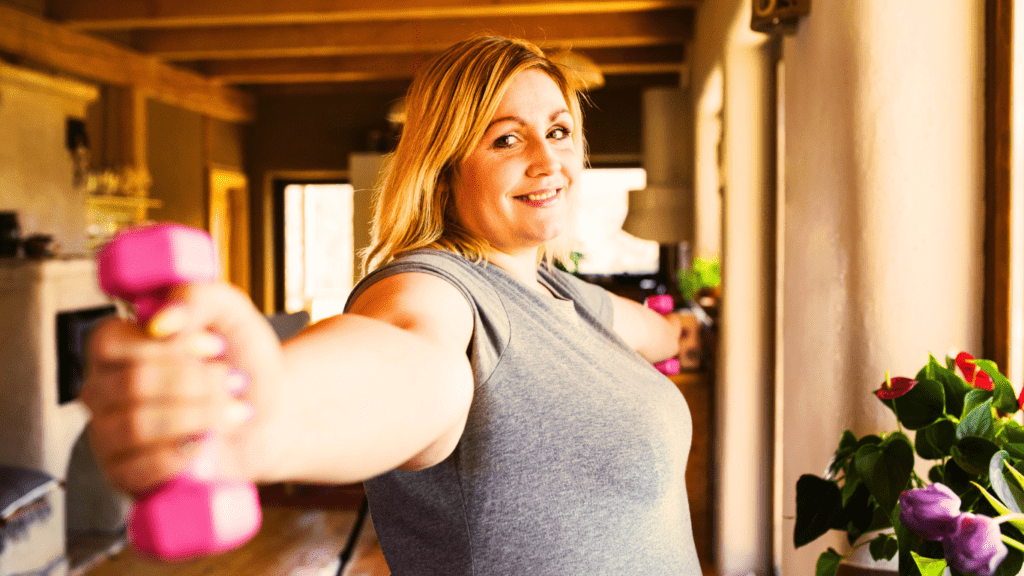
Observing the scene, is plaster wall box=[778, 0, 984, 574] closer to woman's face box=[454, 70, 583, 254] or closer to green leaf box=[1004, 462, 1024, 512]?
green leaf box=[1004, 462, 1024, 512]

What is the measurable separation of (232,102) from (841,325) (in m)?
7.72

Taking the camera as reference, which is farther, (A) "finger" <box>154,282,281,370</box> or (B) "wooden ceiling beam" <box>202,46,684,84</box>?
(B) "wooden ceiling beam" <box>202,46,684,84</box>

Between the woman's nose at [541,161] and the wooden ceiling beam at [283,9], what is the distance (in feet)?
12.3

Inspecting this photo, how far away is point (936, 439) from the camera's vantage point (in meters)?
0.94

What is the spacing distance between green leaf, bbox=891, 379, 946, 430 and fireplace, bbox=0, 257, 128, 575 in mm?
3576

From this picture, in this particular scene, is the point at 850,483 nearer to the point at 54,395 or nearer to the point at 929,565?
the point at 929,565

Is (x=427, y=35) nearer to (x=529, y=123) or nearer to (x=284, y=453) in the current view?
(x=529, y=123)

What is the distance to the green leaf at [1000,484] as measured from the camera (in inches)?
31.1

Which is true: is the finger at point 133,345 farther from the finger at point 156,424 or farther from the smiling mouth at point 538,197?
the smiling mouth at point 538,197

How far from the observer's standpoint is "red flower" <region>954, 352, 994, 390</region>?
927 mm

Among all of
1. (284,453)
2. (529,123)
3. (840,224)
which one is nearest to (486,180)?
(529,123)

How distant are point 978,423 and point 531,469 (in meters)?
0.56

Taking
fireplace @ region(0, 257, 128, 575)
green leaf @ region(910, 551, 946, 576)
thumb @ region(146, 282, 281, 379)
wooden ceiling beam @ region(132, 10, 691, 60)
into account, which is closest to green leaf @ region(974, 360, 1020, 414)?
green leaf @ region(910, 551, 946, 576)

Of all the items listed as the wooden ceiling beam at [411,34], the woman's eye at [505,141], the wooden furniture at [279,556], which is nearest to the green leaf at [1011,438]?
the woman's eye at [505,141]
